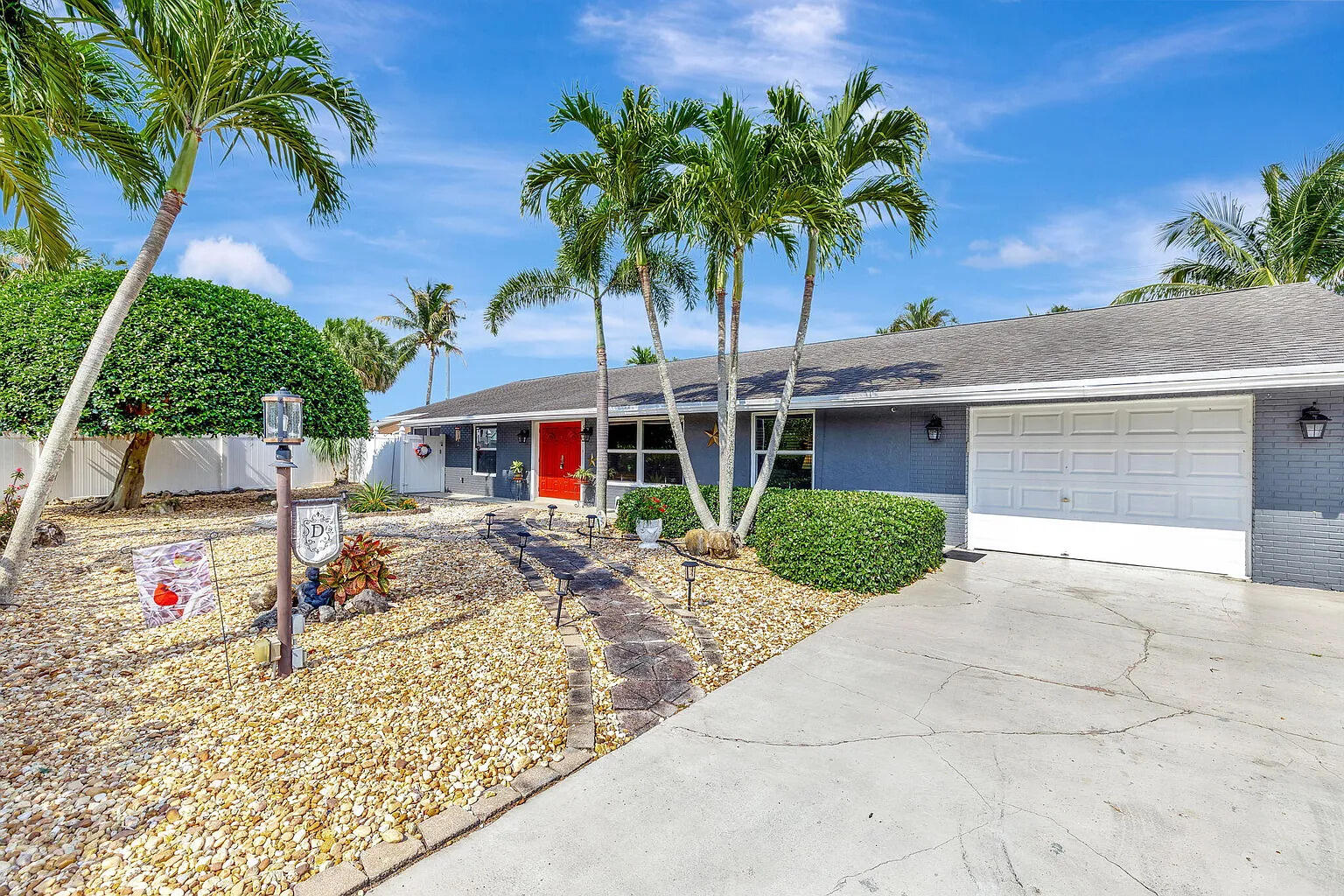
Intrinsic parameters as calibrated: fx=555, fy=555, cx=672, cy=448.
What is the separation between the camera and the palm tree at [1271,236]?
1527 cm

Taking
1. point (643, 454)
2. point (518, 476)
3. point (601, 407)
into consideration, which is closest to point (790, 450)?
point (643, 454)

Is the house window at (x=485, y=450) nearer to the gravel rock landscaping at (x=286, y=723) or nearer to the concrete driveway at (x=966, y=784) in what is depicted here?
the gravel rock landscaping at (x=286, y=723)

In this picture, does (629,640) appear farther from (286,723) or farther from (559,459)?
(559,459)

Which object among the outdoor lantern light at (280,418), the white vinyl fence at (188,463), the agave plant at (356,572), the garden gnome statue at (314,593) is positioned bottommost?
the garden gnome statue at (314,593)

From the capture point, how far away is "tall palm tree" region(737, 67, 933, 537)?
661cm

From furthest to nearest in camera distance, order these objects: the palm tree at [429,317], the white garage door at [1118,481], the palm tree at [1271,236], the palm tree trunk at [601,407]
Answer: the palm tree at [429,317] < the palm tree at [1271,236] < the palm tree trunk at [601,407] < the white garage door at [1118,481]

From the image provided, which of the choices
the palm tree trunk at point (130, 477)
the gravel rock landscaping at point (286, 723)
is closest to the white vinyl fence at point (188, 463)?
the palm tree trunk at point (130, 477)

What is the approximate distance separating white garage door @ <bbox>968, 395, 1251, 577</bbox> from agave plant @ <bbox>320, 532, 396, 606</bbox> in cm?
793

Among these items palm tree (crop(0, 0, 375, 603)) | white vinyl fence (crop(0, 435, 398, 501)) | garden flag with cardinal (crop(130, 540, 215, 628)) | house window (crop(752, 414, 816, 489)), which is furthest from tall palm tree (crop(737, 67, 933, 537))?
white vinyl fence (crop(0, 435, 398, 501))

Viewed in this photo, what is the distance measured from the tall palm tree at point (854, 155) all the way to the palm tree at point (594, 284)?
3.16 metres

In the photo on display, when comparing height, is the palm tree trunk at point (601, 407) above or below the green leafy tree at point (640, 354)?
below

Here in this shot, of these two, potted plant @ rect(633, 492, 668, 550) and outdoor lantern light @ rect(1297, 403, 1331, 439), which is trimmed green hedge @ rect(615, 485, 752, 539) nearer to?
potted plant @ rect(633, 492, 668, 550)

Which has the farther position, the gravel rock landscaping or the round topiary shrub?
the round topiary shrub

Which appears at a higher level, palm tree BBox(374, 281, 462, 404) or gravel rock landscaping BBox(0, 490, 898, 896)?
palm tree BBox(374, 281, 462, 404)
